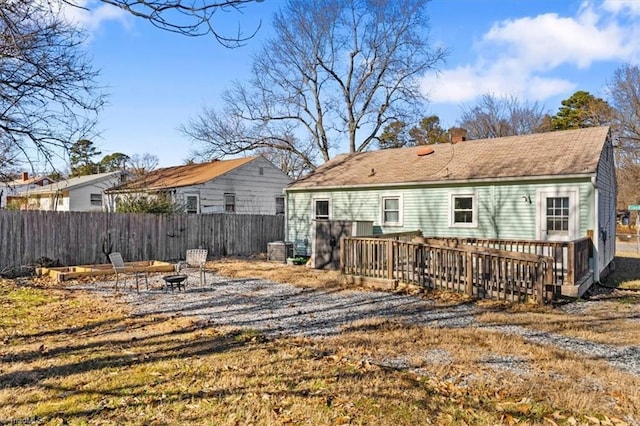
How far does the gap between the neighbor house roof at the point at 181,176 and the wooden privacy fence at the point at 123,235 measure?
395cm

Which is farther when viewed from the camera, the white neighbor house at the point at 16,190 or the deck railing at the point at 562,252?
the deck railing at the point at 562,252

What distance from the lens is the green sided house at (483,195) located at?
11969mm

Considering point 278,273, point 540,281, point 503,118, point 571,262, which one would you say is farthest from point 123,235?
point 503,118

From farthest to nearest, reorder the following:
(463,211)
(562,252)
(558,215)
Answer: (463,211) → (558,215) → (562,252)

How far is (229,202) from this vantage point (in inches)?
904

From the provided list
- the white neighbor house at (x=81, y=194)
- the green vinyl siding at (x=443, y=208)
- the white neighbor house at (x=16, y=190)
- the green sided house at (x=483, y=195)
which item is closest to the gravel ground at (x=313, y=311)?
the white neighbor house at (x=16, y=190)

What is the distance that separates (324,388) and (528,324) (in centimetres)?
439

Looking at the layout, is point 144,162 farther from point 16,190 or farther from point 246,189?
point 16,190

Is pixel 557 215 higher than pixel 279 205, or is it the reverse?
pixel 279 205

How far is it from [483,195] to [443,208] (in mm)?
1379

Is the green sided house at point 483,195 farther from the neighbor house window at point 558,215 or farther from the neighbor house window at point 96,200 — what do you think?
the neighbor house window at point 96,200

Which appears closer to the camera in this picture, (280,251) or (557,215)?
(557,215)

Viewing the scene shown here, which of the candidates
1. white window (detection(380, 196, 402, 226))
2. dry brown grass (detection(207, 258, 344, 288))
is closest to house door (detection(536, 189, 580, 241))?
white window (detection(380, 196, 402, 226))

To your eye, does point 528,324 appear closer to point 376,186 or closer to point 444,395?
point 444,395
